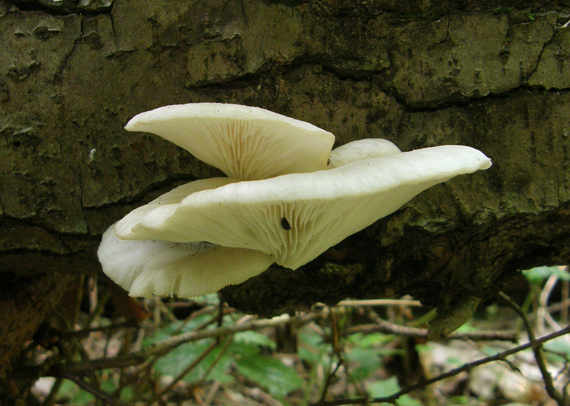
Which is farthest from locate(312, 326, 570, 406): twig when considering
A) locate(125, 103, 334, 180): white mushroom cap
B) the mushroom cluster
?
locate(125, 103, 334, 180): white mushroom cap

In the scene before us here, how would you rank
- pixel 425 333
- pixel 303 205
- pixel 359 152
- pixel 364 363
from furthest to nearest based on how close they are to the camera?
pixel 364 363, pixel 425 333, pixel 359 152, pixel 303 205

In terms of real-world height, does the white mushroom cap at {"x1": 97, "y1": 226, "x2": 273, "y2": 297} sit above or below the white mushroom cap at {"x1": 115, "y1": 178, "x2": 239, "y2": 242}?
below

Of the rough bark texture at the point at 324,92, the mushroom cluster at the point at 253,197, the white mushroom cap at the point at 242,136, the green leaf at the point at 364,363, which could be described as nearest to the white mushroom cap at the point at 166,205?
the mushroom cluster at the point at 253,197

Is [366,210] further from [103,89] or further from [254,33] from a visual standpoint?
[103,89]

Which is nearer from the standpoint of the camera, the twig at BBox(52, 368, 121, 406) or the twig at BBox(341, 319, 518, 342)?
the twig at BBox(52, 368, 121, 406)

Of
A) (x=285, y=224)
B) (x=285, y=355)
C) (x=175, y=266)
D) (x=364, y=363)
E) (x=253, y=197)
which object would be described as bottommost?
(x=285, y=355)

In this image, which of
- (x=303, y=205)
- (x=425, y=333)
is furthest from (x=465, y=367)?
(x=303, y=205)

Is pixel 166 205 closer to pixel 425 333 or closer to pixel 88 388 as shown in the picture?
pixel 88 388

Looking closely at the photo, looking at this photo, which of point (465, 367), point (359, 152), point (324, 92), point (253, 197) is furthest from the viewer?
point (465, 367)

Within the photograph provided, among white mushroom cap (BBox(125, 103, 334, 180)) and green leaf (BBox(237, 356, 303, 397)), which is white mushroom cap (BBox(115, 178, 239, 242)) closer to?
white mushroom cap (BBox(125, 103, 334, 180))

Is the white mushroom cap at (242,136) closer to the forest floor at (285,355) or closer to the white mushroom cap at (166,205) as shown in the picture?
the white mushroom cap at (166,205)
